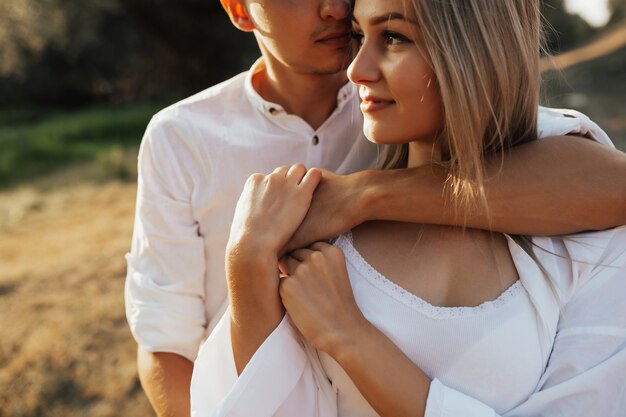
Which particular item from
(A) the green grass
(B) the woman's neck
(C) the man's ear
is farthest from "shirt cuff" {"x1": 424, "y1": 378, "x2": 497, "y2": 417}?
(A) the green grass

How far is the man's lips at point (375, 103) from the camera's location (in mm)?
1893

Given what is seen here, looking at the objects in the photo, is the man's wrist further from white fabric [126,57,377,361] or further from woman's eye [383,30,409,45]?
white fabric [126,57,377,361]

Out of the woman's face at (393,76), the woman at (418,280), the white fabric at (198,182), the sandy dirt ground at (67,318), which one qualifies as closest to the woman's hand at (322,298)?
the woman at (418,280)

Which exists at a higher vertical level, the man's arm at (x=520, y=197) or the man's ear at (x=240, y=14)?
the man's ear at (x=240, y=14)

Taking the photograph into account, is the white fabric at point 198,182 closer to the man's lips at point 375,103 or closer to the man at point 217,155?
the man at point 217,155

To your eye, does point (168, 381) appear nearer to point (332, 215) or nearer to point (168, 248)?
point (168, 248)

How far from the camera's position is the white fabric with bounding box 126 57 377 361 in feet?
7.92

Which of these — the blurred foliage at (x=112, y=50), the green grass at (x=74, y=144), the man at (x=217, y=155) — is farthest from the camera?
the blurred foliage at (x=112, y=50)

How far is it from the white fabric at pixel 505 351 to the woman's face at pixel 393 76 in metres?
0.37

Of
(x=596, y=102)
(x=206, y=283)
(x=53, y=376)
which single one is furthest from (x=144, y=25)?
(x=206, y=283)

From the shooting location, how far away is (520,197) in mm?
1876

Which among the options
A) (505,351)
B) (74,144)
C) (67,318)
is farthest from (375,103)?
(74,144)

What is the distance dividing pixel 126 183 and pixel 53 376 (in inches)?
185

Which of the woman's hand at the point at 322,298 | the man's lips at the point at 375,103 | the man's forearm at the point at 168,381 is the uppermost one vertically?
the man's lips at the point at 375,103
